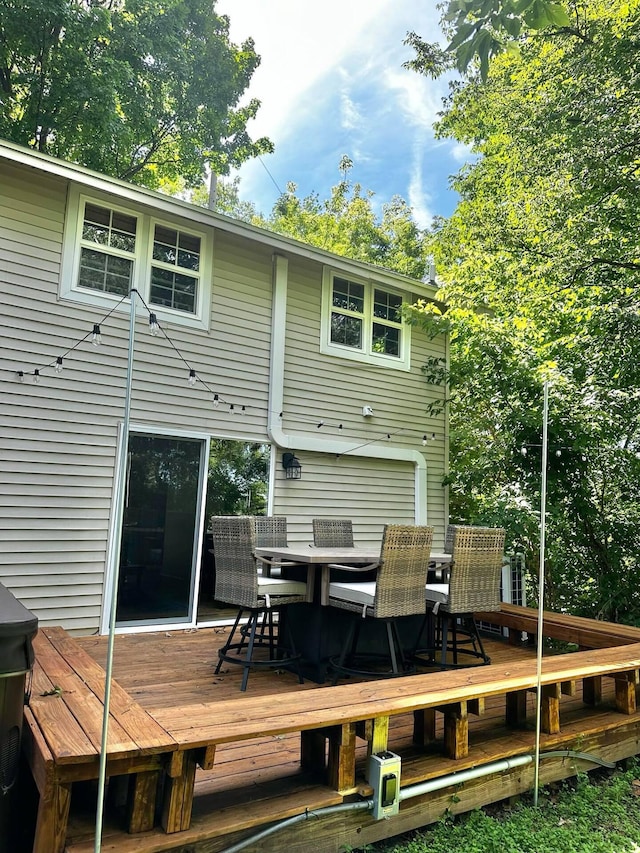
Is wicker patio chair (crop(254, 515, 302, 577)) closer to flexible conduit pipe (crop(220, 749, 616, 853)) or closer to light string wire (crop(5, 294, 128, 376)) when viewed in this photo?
light string wire (crop(5, 294, 128, 376))

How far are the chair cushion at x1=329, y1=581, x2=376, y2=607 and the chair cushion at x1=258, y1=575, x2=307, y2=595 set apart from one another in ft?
0.74

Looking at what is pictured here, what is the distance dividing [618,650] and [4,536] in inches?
182

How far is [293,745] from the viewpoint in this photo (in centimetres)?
277

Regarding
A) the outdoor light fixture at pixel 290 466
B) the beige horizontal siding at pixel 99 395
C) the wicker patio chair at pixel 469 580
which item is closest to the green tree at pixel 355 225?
the beige horizontal siding at pixel 99 395

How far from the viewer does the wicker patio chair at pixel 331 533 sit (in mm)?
5461

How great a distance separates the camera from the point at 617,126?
5668 millimetres

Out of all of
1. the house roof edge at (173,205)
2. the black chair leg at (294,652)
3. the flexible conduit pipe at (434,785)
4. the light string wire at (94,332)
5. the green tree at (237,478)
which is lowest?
the flexible conduit pipe at (434,785)

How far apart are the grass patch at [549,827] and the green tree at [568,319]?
10.8 ft

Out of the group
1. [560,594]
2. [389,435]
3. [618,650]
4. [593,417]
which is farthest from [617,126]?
[560,594]

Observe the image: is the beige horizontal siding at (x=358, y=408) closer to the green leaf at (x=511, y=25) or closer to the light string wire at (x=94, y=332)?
the light string wire at (x=94, y=332)

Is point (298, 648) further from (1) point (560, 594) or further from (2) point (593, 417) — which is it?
(1) point (560, 594)

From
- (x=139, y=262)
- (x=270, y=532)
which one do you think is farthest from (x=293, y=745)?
(x=139, y=262)

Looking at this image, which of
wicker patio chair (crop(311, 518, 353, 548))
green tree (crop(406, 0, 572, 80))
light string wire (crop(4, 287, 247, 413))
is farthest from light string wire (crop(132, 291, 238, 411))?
green tree (crop(406, 0, 572, 80))

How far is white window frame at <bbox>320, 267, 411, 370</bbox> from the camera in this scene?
6.80 m
